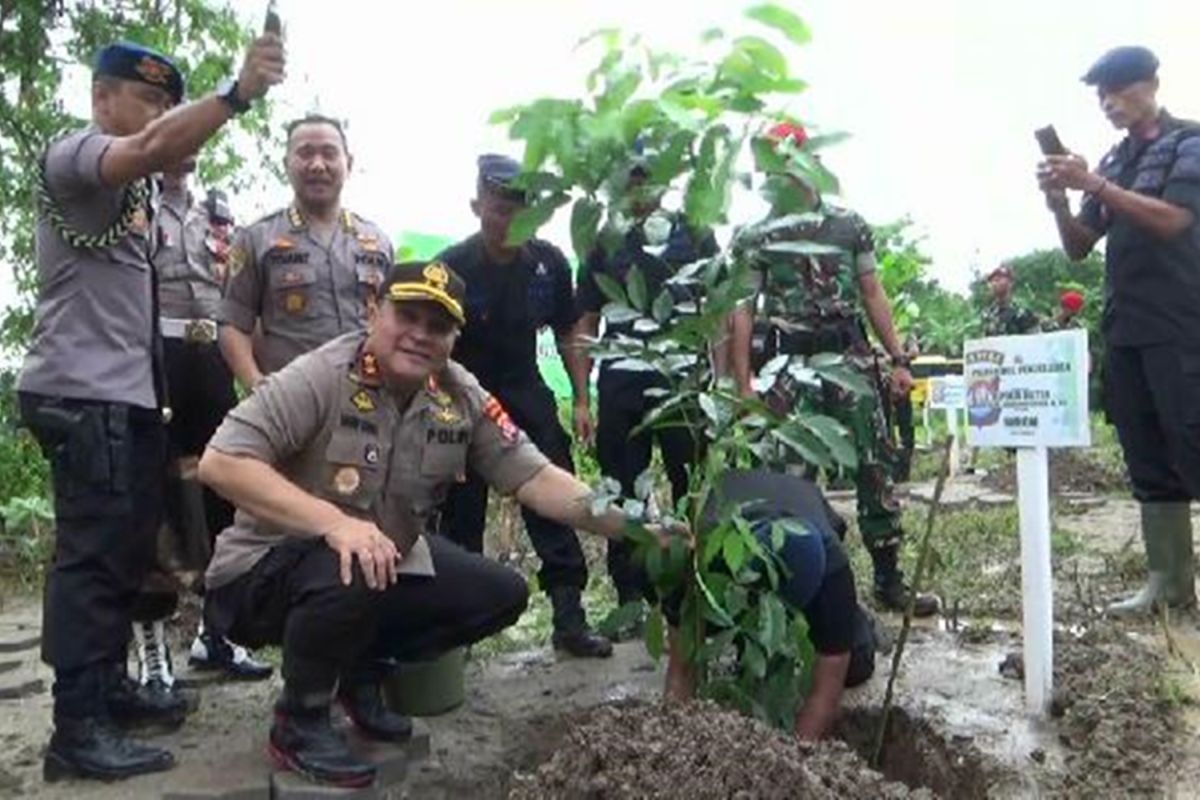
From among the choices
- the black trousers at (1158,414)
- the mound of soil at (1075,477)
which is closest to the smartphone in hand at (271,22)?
the black trousers at (1158,414)

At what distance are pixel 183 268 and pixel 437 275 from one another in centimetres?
134

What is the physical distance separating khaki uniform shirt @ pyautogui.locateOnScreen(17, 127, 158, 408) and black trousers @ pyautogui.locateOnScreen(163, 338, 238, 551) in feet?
2.28

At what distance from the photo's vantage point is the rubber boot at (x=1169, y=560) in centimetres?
415

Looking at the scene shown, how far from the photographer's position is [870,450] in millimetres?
4258

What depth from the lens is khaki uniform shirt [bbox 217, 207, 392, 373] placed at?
3586 millimetres

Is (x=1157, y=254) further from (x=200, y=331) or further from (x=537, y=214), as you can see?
(x=200, y=331)

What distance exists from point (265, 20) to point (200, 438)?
4.93ft

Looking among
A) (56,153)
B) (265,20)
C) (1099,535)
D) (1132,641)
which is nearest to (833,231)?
(1132,641)

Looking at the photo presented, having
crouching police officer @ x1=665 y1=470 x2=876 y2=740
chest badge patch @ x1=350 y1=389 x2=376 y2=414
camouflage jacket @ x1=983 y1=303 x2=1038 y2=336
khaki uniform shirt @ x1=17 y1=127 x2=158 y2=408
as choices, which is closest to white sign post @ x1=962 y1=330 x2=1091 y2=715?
crouching police officer @ x1=665 y1=470 x2=876 y2=740

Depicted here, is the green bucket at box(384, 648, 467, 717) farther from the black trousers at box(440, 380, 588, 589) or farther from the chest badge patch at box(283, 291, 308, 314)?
the chest badge patch at box(283, 291, 308, 314)

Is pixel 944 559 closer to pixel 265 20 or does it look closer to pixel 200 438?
pixel 200 438

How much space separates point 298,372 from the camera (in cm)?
287

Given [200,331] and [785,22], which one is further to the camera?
[200,331]

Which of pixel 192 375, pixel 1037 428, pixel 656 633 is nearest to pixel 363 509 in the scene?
pixel 656 633
